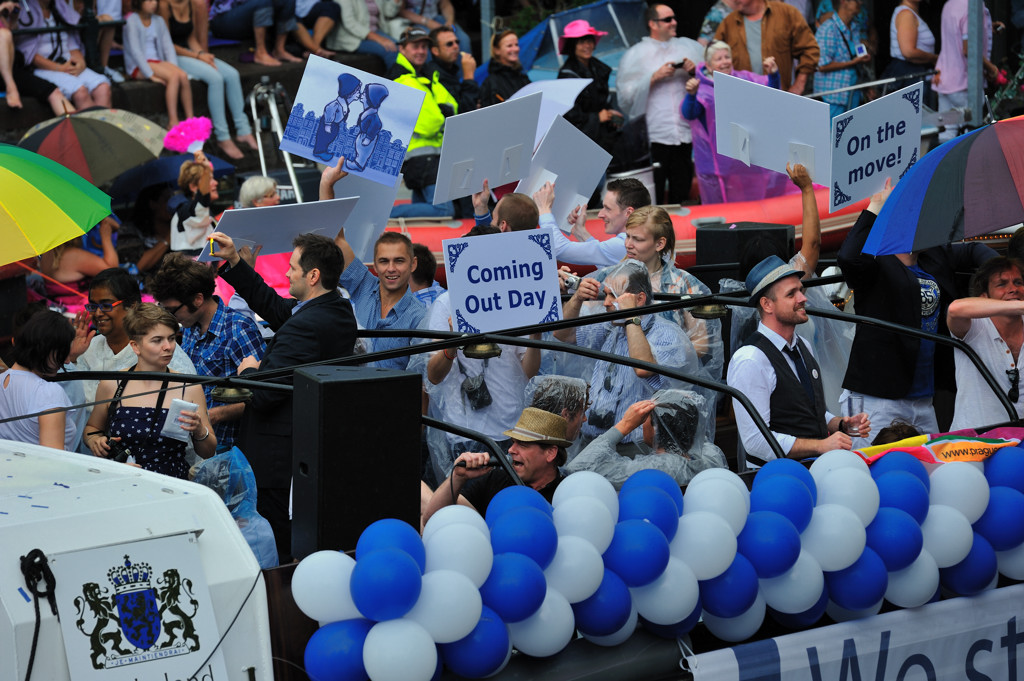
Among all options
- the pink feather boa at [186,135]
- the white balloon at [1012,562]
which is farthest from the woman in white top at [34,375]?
the pink feather boa at [186,135]

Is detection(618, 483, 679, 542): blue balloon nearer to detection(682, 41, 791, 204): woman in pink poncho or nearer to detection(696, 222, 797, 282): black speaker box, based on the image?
detection(696, 222, 797, 282): black speaker box

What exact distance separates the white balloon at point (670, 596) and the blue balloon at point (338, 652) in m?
0.80

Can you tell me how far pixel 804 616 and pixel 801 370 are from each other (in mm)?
1613

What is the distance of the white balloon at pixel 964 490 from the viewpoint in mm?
4121

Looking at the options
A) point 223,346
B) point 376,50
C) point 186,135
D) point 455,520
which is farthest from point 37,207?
point 376,50

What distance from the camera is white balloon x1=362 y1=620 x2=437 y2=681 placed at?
3201 millimetres

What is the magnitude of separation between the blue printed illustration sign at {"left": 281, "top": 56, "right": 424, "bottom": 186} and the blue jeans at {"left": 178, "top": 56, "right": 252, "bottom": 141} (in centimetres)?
582

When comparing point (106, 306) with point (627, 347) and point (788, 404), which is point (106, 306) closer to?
point (627, 347)

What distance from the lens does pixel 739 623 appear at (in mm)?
3871

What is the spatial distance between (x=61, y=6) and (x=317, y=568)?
9.64m

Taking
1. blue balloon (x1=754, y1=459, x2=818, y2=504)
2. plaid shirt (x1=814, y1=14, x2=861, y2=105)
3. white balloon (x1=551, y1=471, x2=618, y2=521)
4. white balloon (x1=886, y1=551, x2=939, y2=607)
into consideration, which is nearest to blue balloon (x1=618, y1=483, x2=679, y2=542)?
white balloon (x1=551, y1=471, x2=618, y2=521)

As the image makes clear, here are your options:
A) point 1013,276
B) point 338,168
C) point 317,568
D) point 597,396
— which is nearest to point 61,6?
point 338,168

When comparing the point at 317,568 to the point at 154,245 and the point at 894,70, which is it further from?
the point at 894,70

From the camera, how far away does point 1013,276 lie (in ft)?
18.6
